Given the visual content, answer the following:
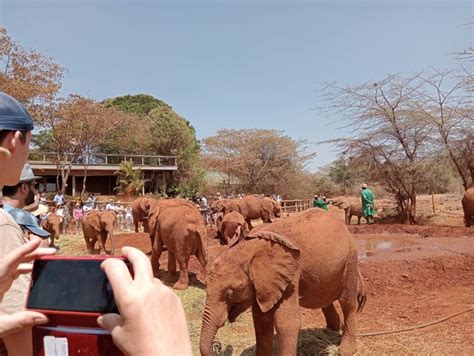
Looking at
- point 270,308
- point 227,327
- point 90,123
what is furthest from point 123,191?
point 270,308

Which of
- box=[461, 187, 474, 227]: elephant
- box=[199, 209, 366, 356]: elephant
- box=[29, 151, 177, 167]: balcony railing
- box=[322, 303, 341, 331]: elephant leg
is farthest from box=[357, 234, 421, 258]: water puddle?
box=[29, 151, 177, 167]: balcony railing

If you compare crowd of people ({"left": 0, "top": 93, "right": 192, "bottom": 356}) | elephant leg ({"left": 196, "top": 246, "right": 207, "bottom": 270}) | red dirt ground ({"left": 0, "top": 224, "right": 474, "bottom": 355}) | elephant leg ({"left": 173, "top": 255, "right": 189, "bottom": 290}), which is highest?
crowd of people ({"left": 0, "top": 93, "right": 192, "bottom": 356})

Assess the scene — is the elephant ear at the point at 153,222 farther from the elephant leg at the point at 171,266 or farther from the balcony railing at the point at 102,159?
the balcony railing at the point at 102,159

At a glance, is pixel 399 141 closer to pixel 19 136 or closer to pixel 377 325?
pixel 377 325

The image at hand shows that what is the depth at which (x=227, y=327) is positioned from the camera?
22.1 ft

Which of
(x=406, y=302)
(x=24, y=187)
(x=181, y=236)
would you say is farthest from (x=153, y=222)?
(x=24, y=187)

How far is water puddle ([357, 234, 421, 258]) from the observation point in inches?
531

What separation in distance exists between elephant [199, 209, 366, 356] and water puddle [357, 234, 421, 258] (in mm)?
8055

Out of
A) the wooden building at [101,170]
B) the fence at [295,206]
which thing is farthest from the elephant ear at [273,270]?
the wooden building at [101,170]

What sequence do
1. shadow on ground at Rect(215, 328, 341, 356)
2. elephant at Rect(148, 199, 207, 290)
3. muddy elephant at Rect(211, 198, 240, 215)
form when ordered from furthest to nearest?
muddy elephant at Rect(211, 198, 240, 215) → elephant at Rect(148, 199, 207, 290) → shadow on ground at Rect(215, 328, 341, 356)

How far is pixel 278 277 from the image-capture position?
15.0 ft

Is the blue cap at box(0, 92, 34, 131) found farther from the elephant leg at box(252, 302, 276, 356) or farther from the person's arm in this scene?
the elephant leg at box(252, 302, 276, 356)

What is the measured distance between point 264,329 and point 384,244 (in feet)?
37.0

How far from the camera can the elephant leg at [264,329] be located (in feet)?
16.0
